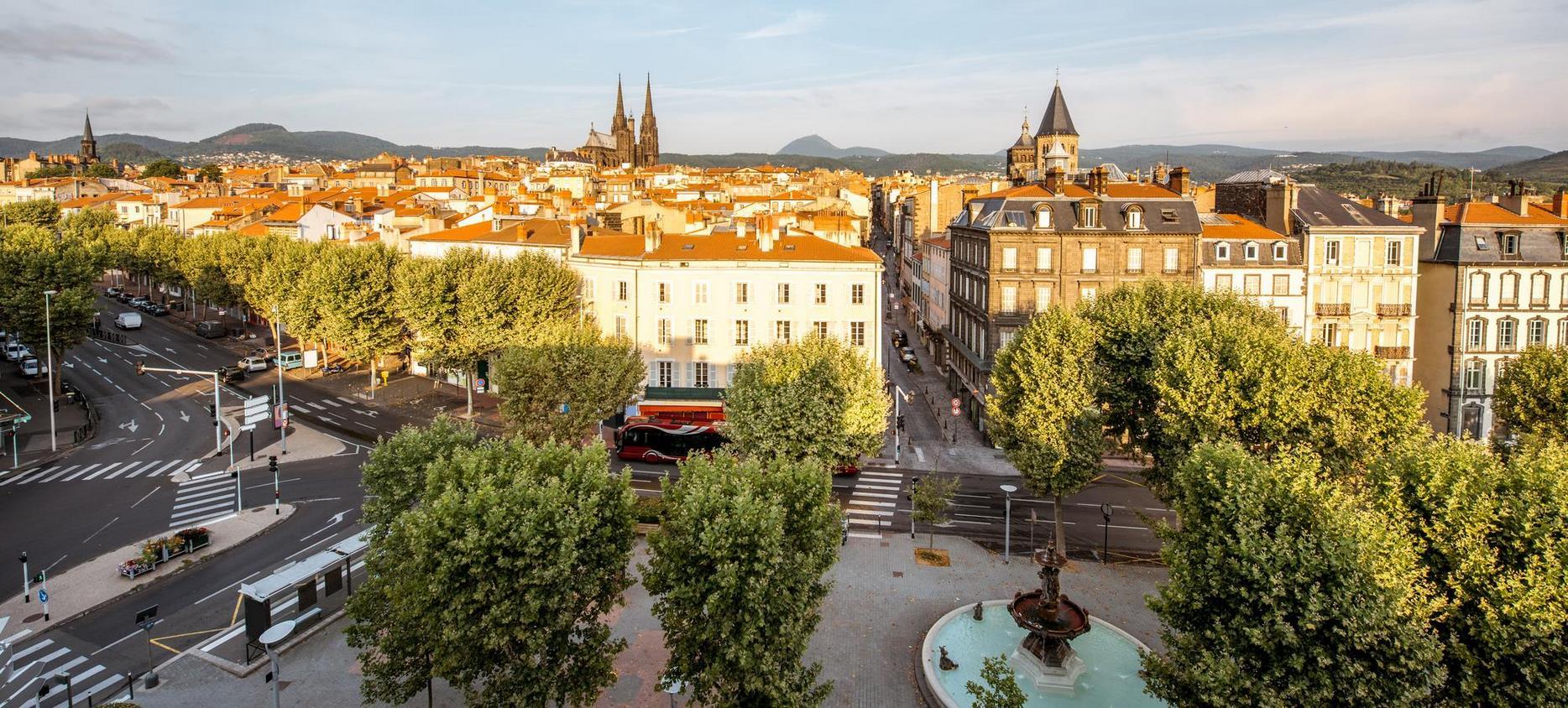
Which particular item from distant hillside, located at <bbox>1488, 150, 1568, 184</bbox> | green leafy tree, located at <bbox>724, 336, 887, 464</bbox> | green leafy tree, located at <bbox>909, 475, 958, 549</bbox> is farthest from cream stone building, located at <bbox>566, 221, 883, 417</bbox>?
distant hillside, located at <bbox>1488, 150, 1568, 184</bbox>

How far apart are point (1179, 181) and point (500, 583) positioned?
47.8 metres

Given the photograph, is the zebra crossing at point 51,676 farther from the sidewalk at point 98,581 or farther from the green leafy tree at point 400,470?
the green leafy tree at point 400,470

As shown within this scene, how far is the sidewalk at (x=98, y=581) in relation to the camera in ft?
85.9

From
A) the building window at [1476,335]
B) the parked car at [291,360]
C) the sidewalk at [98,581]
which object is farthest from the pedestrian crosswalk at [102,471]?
the building window at [1476,335]

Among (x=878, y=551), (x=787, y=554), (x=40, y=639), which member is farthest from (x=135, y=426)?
(x=787, y=554)

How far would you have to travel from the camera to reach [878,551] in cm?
3253

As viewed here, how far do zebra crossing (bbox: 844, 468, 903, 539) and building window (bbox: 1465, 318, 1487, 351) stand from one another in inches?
1313

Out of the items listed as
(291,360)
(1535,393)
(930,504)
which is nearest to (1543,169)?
(1535,393)

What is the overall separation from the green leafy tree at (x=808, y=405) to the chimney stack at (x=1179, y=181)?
2800 cm

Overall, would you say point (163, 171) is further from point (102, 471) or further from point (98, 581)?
point (98, 581)

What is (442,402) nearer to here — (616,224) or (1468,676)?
(616,224)

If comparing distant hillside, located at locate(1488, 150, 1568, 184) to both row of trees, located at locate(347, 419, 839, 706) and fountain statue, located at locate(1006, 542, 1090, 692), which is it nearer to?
fountain statue, located at locate(1006, 542, 1090, 692)

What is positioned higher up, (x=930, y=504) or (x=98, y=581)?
(x=930, y=504)

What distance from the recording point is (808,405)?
32.0m
